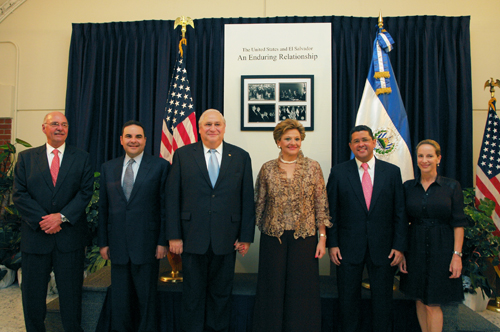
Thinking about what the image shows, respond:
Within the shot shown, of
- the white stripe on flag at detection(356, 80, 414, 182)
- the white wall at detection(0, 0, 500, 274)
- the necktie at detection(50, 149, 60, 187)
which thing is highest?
the white wall at detection(0, 0, 500, 274)

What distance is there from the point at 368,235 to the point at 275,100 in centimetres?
190

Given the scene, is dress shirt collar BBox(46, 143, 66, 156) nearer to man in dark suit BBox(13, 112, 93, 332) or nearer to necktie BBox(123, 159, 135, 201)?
man in dark suit BBox(13, 112, 93, 332)


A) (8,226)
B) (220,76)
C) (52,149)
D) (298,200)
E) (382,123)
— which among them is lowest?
(8,226)

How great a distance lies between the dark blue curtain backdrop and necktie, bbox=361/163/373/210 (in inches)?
48.0

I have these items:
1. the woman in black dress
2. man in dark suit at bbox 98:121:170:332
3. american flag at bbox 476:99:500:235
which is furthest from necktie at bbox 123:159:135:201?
american flag at bbox 476:99:500:235

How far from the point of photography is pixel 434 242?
196cm

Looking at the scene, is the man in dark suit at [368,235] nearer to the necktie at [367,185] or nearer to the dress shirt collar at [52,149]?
the necktie at [367,185]

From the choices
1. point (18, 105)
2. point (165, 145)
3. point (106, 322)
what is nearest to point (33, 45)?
point (18, 105)

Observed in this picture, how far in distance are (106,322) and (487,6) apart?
497cm

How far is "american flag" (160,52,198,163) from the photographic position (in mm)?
3096

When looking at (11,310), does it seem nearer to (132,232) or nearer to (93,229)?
(93,229)

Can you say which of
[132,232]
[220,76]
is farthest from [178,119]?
[132,232]

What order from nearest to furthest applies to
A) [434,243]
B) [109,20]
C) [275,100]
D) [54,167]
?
[434,243]
[54,167]
[275,100]
[109,20]

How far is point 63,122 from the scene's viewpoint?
7.39 ft
